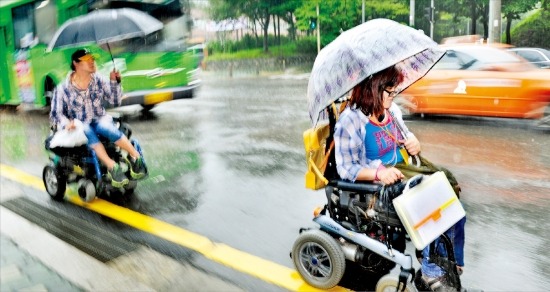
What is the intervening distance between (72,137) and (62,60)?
283 inches

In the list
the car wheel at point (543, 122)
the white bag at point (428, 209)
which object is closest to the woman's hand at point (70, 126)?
the white bag at point (428, 209)

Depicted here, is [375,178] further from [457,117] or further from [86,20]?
[457,117]

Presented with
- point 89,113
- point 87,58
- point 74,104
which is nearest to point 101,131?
point 89,113

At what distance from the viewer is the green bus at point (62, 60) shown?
1064 cm

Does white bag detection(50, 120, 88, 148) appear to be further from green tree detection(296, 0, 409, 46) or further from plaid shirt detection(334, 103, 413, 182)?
green tree detection(296, 0, 409, 46)

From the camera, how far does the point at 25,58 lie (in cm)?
Answer: 1215

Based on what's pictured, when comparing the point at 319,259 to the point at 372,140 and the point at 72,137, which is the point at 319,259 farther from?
the point at 72,137

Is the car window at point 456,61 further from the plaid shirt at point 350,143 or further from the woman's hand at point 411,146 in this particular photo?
the plaid shirt at point 350,143

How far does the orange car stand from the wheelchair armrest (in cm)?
611

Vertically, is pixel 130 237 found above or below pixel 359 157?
below

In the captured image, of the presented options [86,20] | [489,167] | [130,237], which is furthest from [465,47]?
[130,237]

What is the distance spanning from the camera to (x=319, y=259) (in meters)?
3.12

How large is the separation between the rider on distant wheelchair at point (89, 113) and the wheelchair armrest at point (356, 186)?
2.62m

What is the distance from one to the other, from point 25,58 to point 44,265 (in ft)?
32.9
